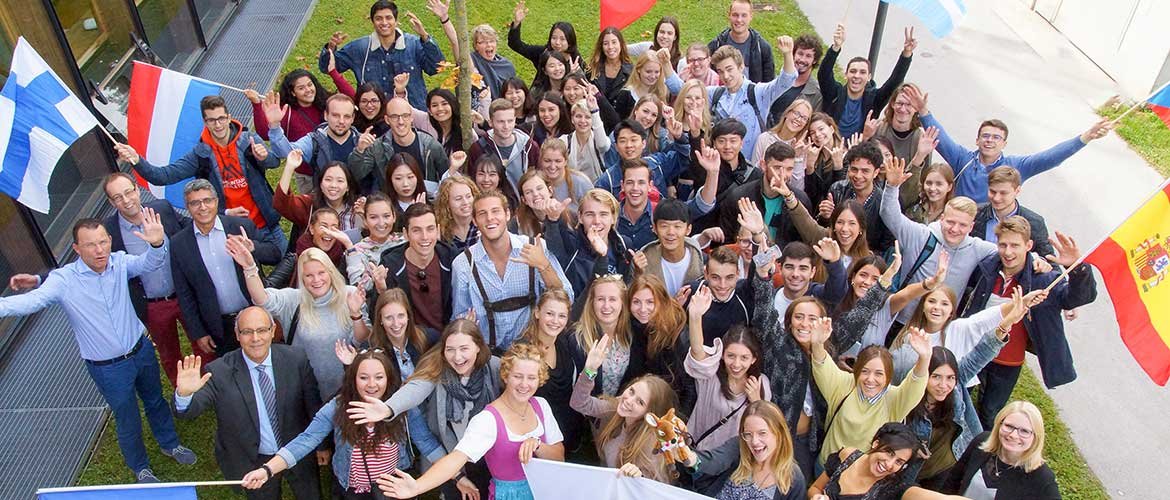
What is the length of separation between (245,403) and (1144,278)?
4951 mm

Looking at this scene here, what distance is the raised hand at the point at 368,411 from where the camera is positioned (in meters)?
4.59

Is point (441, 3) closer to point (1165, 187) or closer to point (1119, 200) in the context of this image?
point (1165, 187)

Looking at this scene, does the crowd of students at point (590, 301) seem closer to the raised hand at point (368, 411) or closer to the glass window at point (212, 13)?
the raised hand at point (368, 411)

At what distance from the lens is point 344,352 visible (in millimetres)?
4980

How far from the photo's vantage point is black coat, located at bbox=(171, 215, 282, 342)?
222 inches

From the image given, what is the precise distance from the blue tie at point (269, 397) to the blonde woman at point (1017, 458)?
3706 mm

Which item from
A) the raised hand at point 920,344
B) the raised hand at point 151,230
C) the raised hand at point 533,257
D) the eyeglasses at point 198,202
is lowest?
the raised hand at point 151,230

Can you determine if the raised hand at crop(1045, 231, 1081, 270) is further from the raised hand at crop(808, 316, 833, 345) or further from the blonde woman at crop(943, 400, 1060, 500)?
the raised hand at crop(808, 316, 833, 345)

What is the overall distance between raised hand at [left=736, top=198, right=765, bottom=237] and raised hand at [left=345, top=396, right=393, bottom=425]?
248cm

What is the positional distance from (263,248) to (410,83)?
9.68 feet

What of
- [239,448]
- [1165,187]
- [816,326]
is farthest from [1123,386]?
[239,448]

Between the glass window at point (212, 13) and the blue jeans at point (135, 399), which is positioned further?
the glass window at point (212, 13)

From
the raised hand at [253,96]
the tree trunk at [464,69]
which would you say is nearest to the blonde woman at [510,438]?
the tree trunk at [464,69]

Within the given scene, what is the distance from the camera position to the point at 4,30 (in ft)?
25.4
